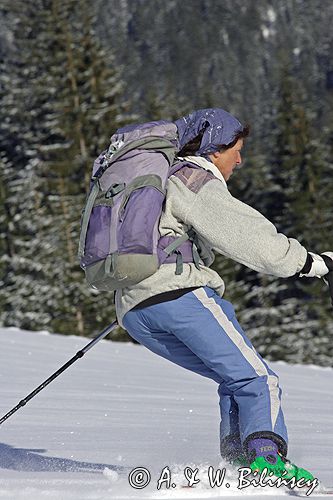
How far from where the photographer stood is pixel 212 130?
419cm

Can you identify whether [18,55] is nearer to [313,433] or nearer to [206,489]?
[313,433]

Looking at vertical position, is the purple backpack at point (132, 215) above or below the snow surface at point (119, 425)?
above

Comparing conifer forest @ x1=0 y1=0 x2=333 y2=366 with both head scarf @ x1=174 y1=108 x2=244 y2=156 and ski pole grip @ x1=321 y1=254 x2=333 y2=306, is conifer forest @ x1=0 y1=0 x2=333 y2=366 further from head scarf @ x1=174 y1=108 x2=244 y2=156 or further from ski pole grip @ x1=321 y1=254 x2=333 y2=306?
ski pole grip @ x1=321 y1=254 x2=333 y2=306

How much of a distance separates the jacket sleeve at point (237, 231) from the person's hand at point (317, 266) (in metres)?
0.10

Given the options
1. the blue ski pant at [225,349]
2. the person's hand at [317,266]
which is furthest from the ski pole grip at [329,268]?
the blue ski pant at [225,349]

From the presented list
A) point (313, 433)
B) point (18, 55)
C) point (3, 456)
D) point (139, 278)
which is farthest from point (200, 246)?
point (18, 55)

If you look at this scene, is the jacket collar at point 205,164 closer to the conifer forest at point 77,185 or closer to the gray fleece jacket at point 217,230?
the gray fleece jacket at point 217,230

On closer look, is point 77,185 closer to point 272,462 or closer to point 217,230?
point 217,230

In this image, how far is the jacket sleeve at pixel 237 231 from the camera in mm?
3859

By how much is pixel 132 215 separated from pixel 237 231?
41 centimetres

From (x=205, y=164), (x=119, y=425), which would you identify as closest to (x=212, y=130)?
(x=205, y=164)

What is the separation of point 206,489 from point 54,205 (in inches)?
996

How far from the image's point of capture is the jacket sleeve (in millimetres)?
3859

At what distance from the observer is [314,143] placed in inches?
1382
